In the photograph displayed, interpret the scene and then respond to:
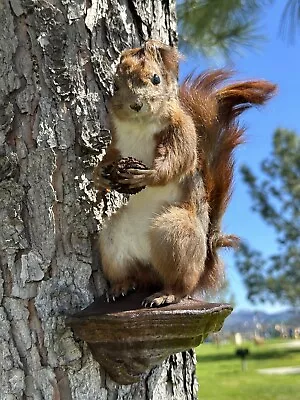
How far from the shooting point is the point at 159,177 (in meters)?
0.72

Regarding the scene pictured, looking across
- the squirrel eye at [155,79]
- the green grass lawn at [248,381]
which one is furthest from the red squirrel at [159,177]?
the green grass lawn at [248,381]

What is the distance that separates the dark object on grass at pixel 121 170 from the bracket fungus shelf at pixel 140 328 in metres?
0.14

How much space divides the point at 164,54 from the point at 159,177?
0.16 metres

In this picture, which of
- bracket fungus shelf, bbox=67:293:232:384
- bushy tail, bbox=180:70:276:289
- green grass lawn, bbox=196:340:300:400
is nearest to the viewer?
bracket fungus shelf, bbox=67:293:232:384

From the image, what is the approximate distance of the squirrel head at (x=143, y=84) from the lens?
2.38 ft

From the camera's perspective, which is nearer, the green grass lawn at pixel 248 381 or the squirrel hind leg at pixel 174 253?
the squirrel hind leg at pixel 174 253

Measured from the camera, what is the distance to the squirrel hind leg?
0.72 metres

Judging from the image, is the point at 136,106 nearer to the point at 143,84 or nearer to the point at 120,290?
the point at 143,84

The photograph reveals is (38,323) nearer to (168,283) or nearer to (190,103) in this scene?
(168,283)

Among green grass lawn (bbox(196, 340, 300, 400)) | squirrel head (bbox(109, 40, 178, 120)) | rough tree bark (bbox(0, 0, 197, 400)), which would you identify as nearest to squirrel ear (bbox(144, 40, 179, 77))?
squirrel head (bbox(109, 40, 178, 120))

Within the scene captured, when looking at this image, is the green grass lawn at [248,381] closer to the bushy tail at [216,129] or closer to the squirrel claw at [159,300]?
the bushy tail at [216,129]

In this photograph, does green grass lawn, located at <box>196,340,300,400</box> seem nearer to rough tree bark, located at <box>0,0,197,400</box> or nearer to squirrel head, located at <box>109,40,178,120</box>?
rough tree bark, located at <box>0,0,197,400</box>

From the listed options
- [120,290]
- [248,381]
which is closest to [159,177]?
[120,290]

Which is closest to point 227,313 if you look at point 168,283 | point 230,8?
point 168,283
